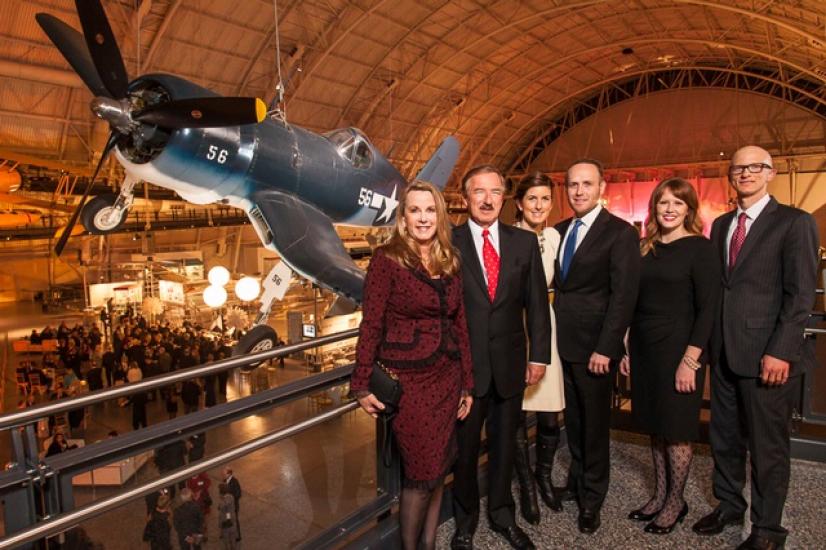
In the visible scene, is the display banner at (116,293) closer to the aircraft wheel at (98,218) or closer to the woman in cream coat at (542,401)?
the aircraft wheel at (98,218)

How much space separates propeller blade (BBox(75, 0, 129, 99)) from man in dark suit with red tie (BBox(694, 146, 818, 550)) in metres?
6.35

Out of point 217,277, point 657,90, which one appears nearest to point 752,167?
point 217,277

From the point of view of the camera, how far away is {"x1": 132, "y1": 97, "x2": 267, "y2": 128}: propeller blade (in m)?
5.75

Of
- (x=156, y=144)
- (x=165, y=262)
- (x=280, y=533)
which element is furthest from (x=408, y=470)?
(x=165, y=262)

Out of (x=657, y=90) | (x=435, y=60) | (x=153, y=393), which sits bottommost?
(x=153, y=393)

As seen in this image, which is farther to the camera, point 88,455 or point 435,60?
point 435,60

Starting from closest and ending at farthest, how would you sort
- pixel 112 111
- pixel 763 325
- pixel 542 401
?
pixel 763 325 < pixel 542 401 < pixel 112 111

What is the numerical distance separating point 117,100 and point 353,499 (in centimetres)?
551

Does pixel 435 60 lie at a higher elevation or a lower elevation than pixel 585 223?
higher

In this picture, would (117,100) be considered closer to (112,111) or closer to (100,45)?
(112,111)

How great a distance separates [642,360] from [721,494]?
33.8 inches

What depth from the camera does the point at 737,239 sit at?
9.50 feet

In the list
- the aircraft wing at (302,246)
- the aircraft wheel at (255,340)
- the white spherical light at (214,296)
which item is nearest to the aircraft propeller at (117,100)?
the aircraft wing at (302,246)

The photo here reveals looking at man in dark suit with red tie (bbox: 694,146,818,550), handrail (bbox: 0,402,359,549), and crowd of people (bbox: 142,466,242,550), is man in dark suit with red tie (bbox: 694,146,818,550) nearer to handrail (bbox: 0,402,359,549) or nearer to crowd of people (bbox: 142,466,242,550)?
handrail (bbox: 0,402,359,549)
